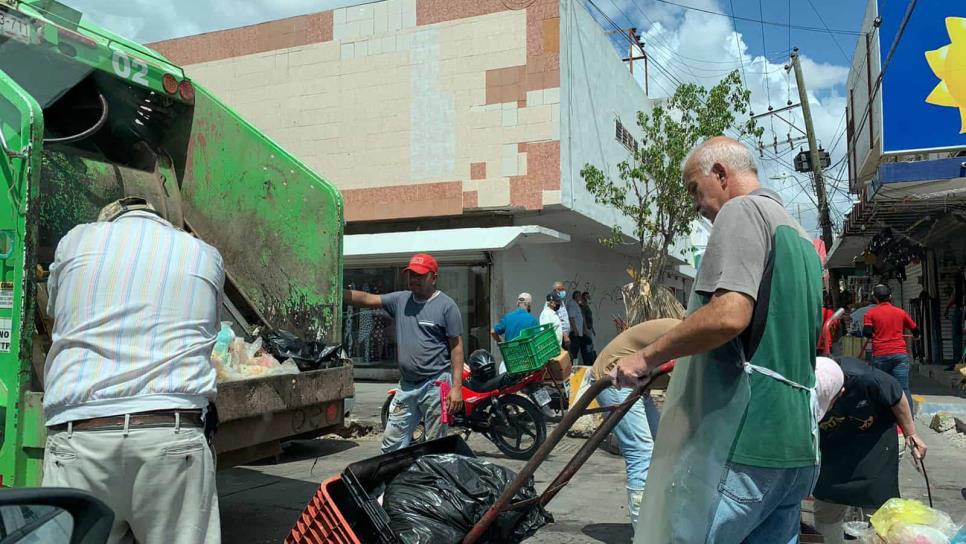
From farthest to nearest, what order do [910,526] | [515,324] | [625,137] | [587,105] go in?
1. [625,137]
2. [587,105]
3. [515,324]
4. [910,526]

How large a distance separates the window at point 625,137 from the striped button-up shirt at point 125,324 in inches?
605

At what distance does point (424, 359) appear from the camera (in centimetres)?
489

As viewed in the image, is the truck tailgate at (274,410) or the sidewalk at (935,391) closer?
the truck tailgate at (274,410)

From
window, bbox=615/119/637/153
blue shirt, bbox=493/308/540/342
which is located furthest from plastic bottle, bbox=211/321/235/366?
window, bbox=615/119/637/153

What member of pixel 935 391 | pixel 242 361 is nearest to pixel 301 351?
pixel 242 361

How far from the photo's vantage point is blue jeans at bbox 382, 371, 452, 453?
16.1ft

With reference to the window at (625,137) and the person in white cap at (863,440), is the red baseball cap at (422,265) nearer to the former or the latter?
the person in white cap at (863,440)

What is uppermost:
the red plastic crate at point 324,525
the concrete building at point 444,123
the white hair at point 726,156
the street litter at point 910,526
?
the concrete building at point 444,123

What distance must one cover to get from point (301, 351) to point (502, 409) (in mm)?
3287

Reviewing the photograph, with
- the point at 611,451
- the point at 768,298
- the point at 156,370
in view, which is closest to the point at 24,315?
the point at 156,370

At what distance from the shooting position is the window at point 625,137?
56.2ft

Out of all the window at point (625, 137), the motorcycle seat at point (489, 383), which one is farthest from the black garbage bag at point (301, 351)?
the window at point (625, 137)

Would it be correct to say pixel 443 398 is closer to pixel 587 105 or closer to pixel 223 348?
pixel 223 348

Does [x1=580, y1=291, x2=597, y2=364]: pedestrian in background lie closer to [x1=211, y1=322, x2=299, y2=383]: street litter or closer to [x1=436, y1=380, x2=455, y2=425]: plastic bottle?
[x1=436, y1=380, x2=455, y2=425]: plastic bottle
